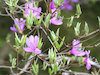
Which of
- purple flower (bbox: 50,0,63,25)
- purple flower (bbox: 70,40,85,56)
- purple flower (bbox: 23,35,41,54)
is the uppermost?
purple flower (bbox: 50,0,63,25)

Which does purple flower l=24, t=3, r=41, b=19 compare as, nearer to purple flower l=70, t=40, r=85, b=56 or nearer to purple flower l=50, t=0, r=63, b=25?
purple flower l=50, t=0, r=63, b=25

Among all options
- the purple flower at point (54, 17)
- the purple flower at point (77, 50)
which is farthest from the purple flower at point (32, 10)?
the purple flower at point (77, 50)

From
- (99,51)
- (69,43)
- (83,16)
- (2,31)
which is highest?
(83,16)

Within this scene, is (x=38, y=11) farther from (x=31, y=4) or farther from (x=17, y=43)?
(x=17, y=43)

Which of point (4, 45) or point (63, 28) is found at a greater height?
point (63, 28)

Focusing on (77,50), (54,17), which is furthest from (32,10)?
(77,50)

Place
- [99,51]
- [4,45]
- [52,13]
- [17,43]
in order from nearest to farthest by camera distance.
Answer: [17,43] → [52,13] → [99,51] → [4,45]

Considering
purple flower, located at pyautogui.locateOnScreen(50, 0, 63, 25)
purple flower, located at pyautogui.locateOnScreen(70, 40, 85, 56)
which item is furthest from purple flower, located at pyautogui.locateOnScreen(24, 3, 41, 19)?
purple flower, located at pyautogui.locateOnScreen(70, 40, 85, 56)

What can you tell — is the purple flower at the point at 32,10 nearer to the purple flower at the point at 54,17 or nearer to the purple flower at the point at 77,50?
the purple flower at the point at 54,17

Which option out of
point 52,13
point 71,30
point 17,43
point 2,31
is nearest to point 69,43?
point 71,30

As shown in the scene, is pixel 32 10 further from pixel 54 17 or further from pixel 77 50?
pixel 77 50

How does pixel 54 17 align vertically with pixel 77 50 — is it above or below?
above
